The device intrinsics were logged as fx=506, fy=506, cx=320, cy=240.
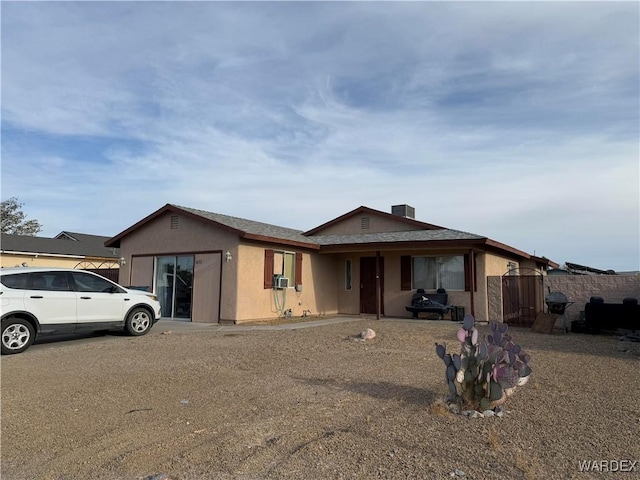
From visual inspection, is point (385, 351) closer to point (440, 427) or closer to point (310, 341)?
point (310, 341)

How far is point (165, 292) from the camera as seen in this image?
1661 cm

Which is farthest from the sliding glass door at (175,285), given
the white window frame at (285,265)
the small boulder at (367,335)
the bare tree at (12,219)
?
the bare tree at (12,219)

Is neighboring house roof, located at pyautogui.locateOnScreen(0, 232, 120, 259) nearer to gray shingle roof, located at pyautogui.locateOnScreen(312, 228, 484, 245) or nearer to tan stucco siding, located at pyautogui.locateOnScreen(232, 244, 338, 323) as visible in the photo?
tan stucco siding, located at pyautogui.locateOnScreen(232, 244, 338, 323)

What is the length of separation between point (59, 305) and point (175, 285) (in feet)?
20.3

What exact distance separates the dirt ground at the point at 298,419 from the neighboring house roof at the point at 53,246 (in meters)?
19.2

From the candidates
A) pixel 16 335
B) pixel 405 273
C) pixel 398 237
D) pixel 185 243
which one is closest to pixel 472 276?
pixel 405 273

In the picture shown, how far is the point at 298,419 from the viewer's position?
5.08m

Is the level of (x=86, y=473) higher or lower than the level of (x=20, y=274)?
lower

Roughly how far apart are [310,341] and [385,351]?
1880 mm

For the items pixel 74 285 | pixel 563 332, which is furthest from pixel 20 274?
pixel 563 332

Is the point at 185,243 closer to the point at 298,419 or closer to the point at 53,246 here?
the point at 298,419

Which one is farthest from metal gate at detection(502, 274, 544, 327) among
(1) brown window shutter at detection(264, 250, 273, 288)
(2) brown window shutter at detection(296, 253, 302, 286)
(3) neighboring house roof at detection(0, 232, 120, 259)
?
(3) neighboring house roof at detection(0, 232, 120, 259)

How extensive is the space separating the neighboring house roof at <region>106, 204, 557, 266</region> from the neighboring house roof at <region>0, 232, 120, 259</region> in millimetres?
9923

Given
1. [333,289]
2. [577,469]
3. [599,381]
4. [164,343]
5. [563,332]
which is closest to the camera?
[577,469]
